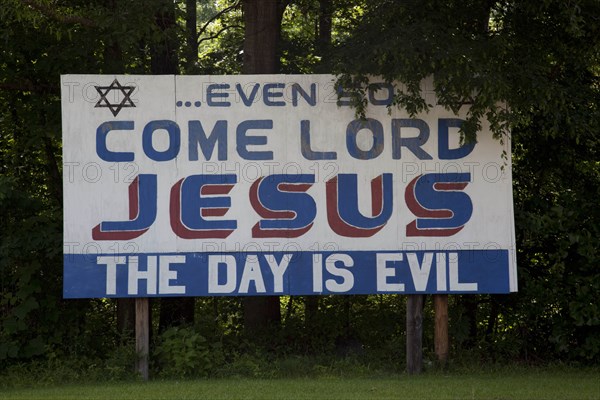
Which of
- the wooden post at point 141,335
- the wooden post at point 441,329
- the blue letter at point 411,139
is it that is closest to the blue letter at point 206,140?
the wooden post at point 141,335

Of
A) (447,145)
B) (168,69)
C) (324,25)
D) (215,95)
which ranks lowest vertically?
(447,145)

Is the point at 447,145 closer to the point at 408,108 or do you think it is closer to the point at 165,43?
the point at 408,108

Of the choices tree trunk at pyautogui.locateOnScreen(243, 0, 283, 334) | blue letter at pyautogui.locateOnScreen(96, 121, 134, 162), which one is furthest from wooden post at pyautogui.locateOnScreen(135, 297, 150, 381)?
tree trunk at pyautogui.locateOnScreen(243, 0, 283, 334)

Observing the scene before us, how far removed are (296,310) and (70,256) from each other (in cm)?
532

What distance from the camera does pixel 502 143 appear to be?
12.0 meters

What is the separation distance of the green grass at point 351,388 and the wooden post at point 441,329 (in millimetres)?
450

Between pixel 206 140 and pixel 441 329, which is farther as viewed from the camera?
pixel 441 329

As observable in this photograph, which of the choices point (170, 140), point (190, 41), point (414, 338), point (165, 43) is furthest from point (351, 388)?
point (190, 41)

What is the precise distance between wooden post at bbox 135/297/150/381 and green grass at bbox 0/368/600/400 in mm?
392

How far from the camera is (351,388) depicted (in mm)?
11008

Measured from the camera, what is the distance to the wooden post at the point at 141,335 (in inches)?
468

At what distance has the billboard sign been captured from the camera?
11.7 metres

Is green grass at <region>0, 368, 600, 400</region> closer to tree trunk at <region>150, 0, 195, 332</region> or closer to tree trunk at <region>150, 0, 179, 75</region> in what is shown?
tree trunk at <region>150, 0, 195, 332</region>

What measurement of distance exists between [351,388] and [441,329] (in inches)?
79.1
